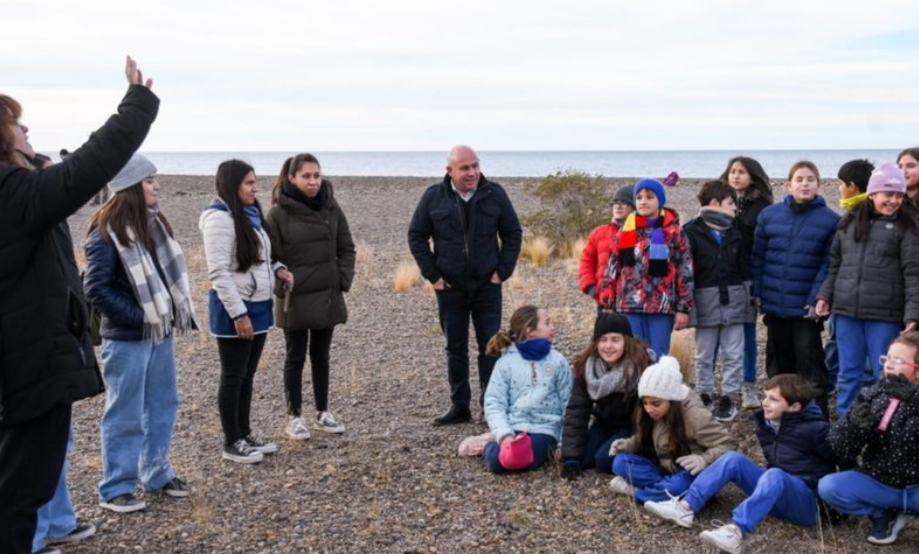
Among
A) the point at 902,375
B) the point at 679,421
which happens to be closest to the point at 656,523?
the point at 679,421

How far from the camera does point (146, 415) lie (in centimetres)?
517

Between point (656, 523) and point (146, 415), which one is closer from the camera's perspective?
point (656, 523)

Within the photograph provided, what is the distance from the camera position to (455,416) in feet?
22.3

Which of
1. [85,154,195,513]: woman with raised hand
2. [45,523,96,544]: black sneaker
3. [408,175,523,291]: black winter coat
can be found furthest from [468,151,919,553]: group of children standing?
[45,523,96,544]: black sneaker

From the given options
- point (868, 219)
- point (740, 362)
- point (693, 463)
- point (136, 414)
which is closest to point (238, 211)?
point (136, 414)

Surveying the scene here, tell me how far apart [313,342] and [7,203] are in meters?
3.38

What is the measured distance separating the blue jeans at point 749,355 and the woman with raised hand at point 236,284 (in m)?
3.66

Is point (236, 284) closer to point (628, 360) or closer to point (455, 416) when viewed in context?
point (455, 416)

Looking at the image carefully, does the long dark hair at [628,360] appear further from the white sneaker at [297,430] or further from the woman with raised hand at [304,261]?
the white sneaker at [297,430]

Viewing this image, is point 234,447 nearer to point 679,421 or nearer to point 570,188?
point 679,421

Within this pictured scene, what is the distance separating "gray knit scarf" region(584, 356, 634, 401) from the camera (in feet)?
18.0

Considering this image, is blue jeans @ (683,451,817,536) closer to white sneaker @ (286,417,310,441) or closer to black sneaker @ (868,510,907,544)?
black sneaker @ (868,510,907,544)

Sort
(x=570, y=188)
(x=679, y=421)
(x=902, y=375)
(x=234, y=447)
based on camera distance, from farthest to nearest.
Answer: (x=570, y=188), (x=234, y=447), (x=679, y=421), (x=902, y=375)

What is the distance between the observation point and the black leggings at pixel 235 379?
18.8 ft
